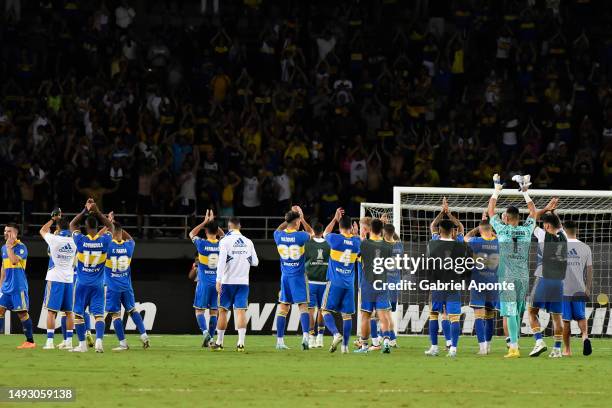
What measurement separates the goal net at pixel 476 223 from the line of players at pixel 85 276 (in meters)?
5.15

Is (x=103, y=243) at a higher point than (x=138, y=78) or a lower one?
lower

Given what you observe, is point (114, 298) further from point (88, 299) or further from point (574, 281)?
point (574, 281)

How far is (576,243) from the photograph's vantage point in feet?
62.2

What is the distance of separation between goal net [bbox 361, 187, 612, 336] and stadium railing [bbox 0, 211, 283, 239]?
10.7 ft

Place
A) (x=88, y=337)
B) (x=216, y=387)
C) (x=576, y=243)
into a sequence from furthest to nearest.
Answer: (x=88, y=337) → (x=576, y=243) → (x=216, y=387)

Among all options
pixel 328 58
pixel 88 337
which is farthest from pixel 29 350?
pixel 328 58

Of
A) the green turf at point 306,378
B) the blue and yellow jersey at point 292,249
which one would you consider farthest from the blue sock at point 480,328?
the blue and yellow jersey at point 292,249

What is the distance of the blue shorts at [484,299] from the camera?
1911 centimetres

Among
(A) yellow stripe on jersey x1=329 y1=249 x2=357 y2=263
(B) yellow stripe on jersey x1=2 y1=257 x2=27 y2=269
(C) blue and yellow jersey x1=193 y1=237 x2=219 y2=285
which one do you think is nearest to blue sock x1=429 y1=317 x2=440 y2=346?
(A) yellow stripe on jersey x1=329 y1=249 x2=357 y2=263

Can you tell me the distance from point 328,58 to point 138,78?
15.4ft

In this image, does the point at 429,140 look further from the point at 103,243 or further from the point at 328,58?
the point at 103,243

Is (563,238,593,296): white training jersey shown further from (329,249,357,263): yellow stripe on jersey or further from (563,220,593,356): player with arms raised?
(329,249,357,263): yellow stripe on jersey

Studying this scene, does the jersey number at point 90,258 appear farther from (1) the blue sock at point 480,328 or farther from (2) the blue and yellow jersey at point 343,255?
(1) the blue sock at point 480,328

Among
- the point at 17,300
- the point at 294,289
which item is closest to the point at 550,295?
the point at 294,289
